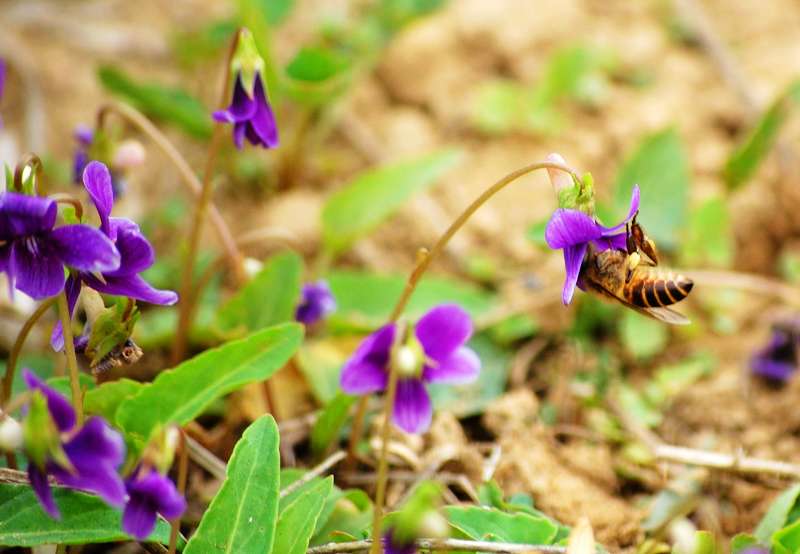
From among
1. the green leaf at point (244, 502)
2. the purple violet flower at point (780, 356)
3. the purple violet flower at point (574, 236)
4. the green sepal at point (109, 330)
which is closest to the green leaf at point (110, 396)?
the green sepal at point (109, 330)

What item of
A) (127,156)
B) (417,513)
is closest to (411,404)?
(417,513)

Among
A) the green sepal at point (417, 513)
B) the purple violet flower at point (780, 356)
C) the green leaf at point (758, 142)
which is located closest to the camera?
the green sepal at point (417, 513)

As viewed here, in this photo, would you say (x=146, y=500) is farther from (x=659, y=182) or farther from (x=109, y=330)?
(x=659, y=182)

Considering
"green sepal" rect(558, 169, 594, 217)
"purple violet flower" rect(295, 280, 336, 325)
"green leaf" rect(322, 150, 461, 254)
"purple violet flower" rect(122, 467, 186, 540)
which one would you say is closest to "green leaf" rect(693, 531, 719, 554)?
"green sepal" rect(558, 169, 594, 217)

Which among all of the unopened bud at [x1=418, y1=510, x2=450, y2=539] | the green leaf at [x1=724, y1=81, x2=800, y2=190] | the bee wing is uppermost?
the green leaf at [x1=724, y1=81, x2=800, y2=190]

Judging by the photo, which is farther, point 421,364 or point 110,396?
point 110,396

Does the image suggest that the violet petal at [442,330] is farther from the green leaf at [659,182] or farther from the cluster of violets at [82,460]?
the green leaf at [659,182]

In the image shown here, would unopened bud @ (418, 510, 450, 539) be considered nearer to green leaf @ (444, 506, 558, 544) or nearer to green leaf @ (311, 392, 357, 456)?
green leaf @ (444, 506, 558, 544)
